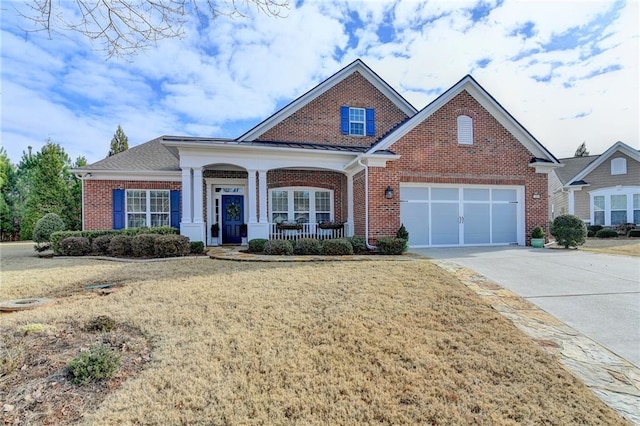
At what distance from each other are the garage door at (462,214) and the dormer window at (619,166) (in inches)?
526

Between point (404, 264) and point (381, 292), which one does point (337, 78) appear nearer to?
point (404, 264)

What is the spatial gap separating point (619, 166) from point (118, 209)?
94.2 feet

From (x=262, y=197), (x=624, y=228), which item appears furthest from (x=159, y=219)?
(x=624, y=228)

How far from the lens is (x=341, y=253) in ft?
34.3

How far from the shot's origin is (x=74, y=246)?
11.2 m

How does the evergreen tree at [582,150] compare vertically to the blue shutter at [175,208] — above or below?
above

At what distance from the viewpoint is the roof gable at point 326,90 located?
13922mm

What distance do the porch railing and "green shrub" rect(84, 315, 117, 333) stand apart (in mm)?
8915

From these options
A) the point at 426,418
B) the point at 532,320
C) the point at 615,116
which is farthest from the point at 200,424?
the point at 615,116

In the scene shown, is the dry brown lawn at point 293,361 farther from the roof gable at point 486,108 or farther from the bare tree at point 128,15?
the roof gable at point 486,108

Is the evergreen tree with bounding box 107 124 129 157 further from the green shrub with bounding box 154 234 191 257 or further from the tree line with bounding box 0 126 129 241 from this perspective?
the green shrub with bounding box 154 234 191 257

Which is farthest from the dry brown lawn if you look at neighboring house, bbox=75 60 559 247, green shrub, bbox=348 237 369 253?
neighboring house, bbox=75 60 559 247

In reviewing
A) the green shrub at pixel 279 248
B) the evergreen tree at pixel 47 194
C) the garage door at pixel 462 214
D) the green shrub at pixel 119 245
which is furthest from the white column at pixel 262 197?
the evergreen tree at pixel 47 194

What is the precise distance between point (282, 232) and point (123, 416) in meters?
10.9
